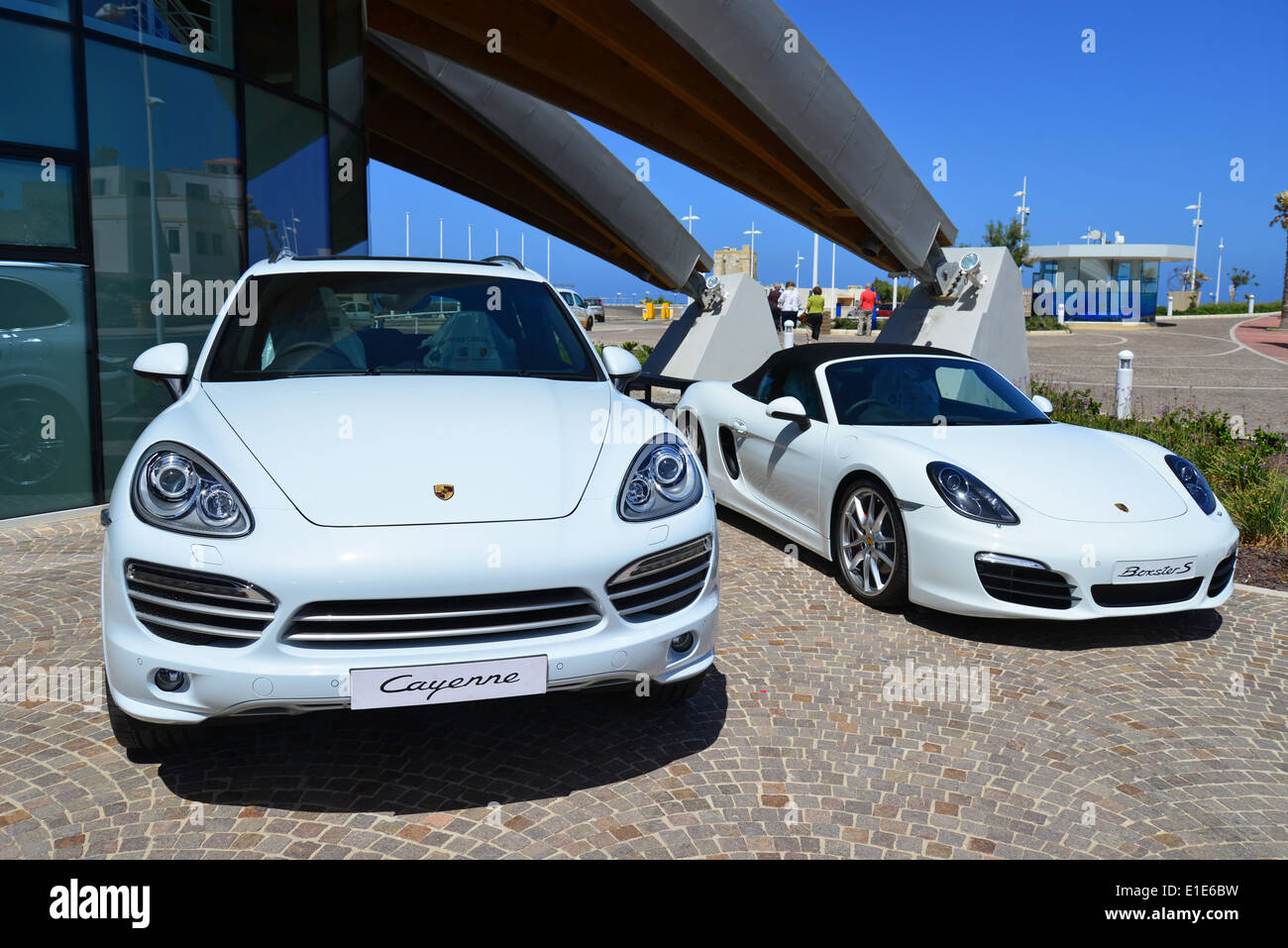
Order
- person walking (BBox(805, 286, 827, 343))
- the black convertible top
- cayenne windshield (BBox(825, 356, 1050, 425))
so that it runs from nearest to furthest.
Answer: cayenne windshield (BBox(825, 356, 1050, 425)) → the black convertible top → person walking (BBox(805, 286, 827, 343))

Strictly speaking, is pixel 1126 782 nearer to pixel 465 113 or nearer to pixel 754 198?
pixel 754 198

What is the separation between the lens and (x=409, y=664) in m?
2.66

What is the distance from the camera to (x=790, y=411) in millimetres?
5758

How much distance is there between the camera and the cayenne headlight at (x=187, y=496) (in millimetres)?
2809

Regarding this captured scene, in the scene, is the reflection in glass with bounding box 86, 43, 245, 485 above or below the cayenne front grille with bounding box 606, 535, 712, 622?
above

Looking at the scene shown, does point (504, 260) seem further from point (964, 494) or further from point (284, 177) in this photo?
point (284, 177)

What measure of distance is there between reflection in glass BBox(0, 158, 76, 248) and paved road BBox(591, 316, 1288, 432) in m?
11.5

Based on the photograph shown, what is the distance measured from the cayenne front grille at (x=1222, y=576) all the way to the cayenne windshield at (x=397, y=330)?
3153 mm

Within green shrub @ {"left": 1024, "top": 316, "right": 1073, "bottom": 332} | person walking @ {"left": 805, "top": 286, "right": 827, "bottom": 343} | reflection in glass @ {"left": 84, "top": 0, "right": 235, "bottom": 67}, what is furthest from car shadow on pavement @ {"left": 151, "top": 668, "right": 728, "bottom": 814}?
green shrub @ {"left": 1024, "top": 316, "right": 1073, "bottom": 332}

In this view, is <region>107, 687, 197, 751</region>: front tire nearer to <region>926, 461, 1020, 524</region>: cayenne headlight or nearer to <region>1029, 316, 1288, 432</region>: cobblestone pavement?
<region>926, 461, 1020, 524</region>: cayenne headlight

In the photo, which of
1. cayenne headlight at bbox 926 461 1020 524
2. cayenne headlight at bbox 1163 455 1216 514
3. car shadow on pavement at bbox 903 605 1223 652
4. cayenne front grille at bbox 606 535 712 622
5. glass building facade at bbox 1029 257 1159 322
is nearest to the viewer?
cayenne front grille at bbox 606 535 712 622

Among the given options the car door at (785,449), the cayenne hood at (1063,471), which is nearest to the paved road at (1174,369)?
the cayenne hood at (1063,471)

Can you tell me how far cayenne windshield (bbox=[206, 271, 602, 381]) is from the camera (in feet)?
13.1
